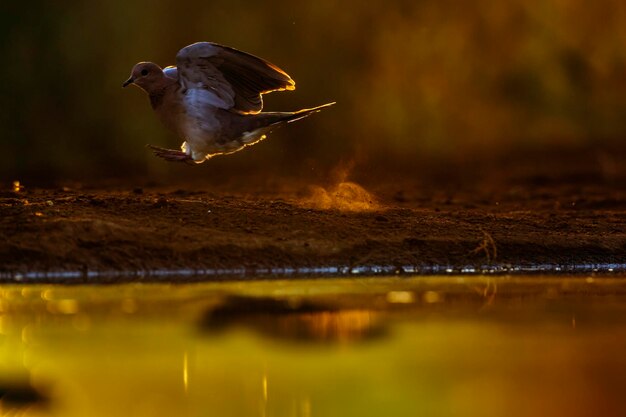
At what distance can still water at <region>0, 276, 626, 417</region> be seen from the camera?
5.99m

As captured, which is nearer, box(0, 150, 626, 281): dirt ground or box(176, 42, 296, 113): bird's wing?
box(0, 150, 626, 281): dirt ground

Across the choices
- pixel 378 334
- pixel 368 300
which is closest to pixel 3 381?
pixel 378 334

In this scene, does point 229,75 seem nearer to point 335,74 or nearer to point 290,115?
point 290,115

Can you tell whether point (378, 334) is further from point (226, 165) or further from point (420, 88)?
point (420, 88)

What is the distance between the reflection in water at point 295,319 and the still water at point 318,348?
1 cm

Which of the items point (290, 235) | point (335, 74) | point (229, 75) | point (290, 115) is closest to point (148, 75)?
point (229, 75)

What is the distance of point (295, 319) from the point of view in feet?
25.0

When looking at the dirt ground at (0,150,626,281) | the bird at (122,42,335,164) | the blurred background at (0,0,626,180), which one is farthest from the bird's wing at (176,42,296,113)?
the blurred background at (0,0,626,180)

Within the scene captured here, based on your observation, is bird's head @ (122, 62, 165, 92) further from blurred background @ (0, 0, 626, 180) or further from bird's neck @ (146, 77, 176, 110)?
blurred background @ (0, 0, 626, 180)

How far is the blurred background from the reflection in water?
695 centimetres

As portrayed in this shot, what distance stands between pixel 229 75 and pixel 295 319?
263cm

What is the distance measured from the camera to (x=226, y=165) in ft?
50.7

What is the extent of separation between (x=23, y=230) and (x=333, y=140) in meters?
7.14

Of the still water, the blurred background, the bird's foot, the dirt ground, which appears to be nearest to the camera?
the still water
